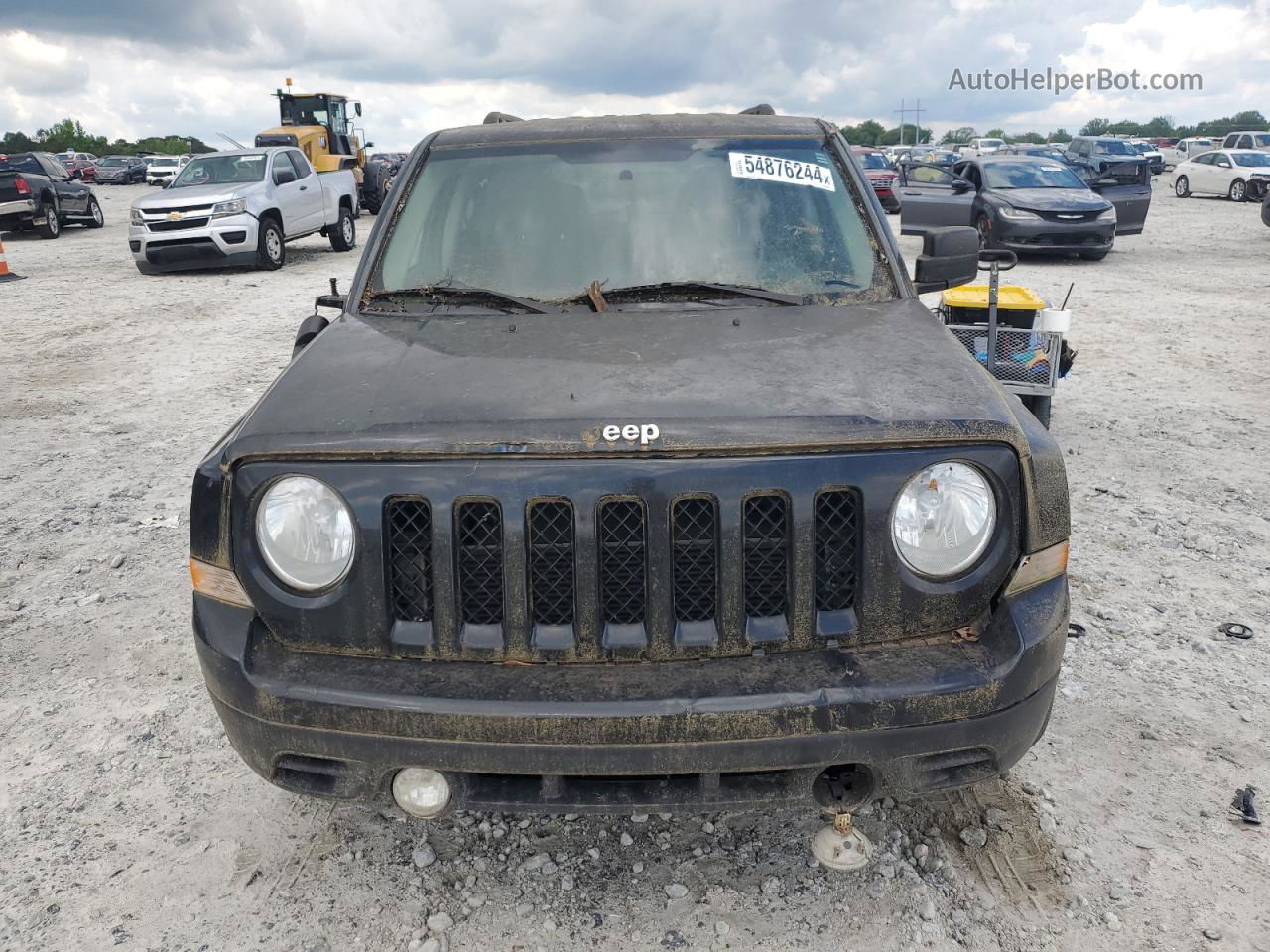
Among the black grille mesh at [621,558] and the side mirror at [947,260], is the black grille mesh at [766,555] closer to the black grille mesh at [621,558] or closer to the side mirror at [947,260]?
the black grille mesh at [621,558]

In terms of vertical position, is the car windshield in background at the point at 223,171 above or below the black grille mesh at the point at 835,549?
above

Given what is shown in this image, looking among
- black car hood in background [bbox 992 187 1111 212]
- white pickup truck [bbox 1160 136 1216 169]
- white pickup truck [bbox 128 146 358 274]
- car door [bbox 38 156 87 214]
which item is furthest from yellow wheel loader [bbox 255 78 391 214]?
white pickup truck [bbox 1160 136 1216 169]

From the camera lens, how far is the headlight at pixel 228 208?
14.9m

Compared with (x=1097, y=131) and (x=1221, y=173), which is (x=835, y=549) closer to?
(x=1221, y=173)

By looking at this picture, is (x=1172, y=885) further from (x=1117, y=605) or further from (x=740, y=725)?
(x=1117, y=605)

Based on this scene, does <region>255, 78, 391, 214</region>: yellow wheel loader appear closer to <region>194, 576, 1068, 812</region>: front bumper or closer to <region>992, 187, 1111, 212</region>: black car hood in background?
<region>992, 187, 1111, 212</region>: black car hood in background

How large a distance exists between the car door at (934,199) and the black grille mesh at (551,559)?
46.2ft

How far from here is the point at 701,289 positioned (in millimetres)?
3156

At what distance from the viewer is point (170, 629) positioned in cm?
412

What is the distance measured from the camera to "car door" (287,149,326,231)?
16.7m

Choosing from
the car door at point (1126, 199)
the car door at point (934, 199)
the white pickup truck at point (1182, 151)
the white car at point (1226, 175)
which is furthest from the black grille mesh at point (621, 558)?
the white pickup truck at point (1182, 151)

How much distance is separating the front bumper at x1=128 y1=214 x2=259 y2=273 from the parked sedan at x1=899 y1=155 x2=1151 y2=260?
974 cm

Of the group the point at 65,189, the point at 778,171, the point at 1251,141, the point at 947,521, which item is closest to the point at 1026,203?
the point at 778,171

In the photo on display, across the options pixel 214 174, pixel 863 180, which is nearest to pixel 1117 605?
pixel 863 180
